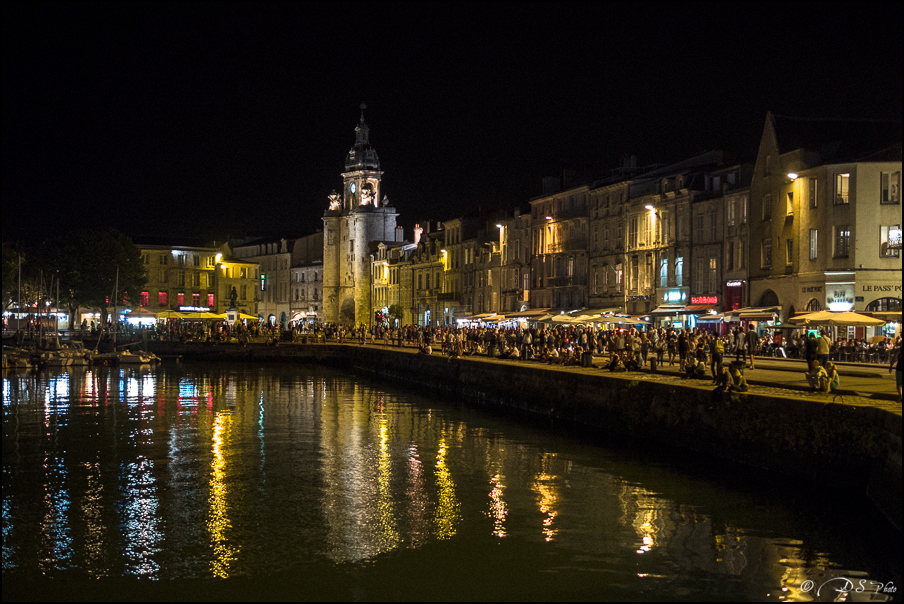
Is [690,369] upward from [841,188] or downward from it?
downward

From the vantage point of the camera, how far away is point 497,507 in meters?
20.9

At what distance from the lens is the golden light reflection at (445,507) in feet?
62.2

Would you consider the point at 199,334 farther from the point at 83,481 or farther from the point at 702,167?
the point at 83,481

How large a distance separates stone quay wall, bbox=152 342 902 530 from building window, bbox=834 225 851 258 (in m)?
13.3

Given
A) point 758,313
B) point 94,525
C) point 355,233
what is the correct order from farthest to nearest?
point 355,233
point 758,313
point 94,525

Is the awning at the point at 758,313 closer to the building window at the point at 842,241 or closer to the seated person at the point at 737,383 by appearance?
the building window at the point at 842,241

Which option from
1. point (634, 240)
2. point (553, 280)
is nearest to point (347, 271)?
point (553, 280)

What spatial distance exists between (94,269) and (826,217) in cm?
7775

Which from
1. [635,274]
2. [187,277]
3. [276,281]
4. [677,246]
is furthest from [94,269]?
[677,246]

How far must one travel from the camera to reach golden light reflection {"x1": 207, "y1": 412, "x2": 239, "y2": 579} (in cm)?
1659

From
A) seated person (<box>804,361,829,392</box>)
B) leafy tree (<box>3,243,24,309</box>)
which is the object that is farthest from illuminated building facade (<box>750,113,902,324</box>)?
leafy tree (<box>3,243,24,309</box>)

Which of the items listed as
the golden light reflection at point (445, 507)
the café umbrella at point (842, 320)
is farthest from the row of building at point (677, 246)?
the golden light reflection at point (445, 507)

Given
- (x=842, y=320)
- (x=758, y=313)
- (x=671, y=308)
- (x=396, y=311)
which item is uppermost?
(x=396, y=311)

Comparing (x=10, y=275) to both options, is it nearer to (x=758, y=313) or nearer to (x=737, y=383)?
(x=758, y=313)
